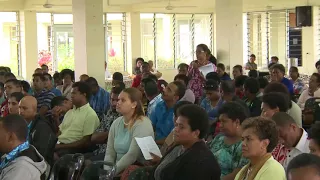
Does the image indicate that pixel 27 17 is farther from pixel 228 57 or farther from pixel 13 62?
pixel 228 57

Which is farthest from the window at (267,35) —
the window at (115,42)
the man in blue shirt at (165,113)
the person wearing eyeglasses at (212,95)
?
the man in blue shirt at (165,113)

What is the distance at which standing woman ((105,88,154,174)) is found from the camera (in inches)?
223

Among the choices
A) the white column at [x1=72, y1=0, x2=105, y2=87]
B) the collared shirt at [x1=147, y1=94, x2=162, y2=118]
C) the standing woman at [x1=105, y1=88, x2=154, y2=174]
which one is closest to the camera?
the standing woman at [x1=105, y1=88, x2=154, y2=174]

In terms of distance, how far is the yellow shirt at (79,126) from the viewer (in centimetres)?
677

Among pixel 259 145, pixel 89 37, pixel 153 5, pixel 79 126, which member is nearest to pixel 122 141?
pixel 79 126

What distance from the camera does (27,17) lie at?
17.1m

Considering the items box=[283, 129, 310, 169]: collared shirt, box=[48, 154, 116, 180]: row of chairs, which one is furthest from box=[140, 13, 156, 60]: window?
box=[283, 129, 310, 169]: collared shirt

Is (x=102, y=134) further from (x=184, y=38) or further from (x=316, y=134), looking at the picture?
(x=184, y=38)

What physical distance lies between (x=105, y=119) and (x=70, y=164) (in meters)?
1.59

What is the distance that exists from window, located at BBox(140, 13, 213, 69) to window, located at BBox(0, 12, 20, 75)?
14.1 ft

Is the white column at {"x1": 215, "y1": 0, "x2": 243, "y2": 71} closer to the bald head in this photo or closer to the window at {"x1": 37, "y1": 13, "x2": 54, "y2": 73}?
the window at {"x1": 37, "y1": 13, "x2": 54, "y2": 73}

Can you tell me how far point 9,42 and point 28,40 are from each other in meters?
1.14

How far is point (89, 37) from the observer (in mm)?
12312

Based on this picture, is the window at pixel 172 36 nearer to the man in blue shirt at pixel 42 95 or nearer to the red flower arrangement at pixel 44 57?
the red flower arrangement at pixel 44 57
